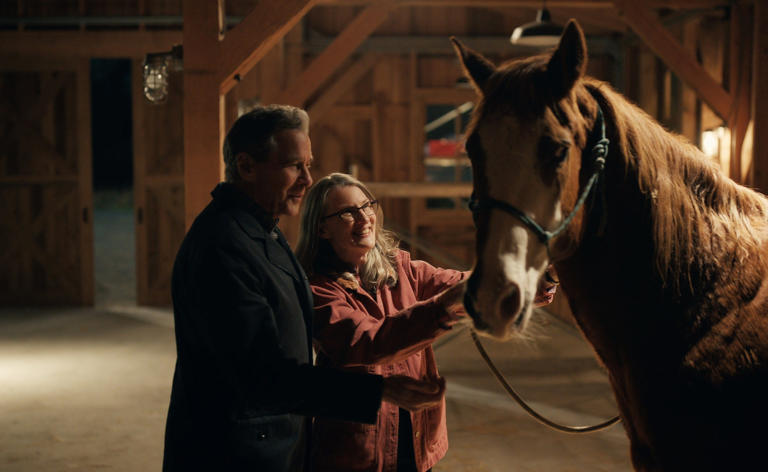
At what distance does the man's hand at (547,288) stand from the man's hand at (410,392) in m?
0.33

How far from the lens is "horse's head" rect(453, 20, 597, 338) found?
1.32m

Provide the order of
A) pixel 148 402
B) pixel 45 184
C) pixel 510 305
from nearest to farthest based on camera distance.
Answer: pixel 510 305 < pixel 148 402 < pixel 45 184

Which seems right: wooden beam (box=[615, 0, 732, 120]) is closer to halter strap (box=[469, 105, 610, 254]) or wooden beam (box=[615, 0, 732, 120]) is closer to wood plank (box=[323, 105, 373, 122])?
halter strap (box=[469, 105, 610, 254])

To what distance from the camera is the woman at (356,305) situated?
1855mm

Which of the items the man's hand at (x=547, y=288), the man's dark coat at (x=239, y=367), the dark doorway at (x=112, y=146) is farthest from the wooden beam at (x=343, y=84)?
the man's dark coat at (x=239, y=367)

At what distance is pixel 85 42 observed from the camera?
29.6 feet

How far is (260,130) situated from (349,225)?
47cm

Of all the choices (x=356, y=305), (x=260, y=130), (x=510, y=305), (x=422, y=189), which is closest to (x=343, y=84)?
(x=422, y=189)

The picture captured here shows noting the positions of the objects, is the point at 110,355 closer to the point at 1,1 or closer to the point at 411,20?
the point at 1,1

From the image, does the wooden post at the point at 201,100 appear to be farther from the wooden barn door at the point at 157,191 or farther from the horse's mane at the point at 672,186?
the wooden barn door at the point at 157,191

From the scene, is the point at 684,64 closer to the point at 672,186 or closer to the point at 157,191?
the point at 672,186

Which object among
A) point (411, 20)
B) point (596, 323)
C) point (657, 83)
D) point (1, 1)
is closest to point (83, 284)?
point (1, 1)

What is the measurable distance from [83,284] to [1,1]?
143 inches

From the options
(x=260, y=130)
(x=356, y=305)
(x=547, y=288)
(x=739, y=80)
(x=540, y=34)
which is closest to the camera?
(x=260, y=130)
